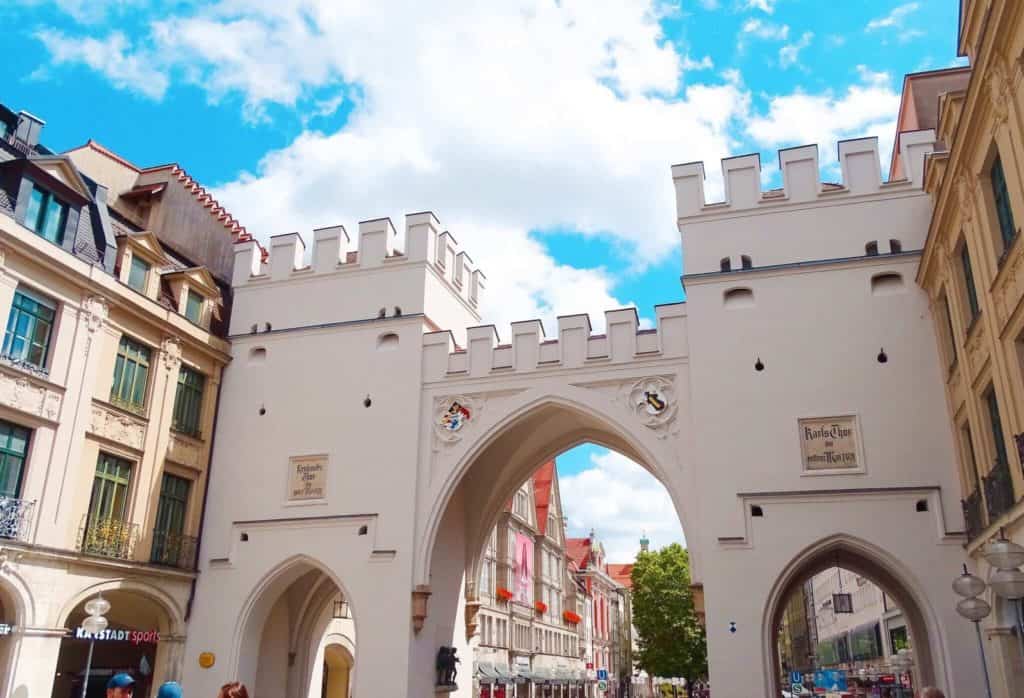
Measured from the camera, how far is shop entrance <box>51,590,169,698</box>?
1620 centimetres

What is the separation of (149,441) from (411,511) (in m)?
5.06

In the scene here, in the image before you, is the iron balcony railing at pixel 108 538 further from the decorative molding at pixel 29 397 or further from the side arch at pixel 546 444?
the side arch at pixel 546 444

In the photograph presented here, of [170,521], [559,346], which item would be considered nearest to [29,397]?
[170,521]

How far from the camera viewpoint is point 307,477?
58.1ft

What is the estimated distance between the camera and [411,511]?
1680 centimetres

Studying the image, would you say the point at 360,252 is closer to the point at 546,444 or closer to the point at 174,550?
the point at 546,444

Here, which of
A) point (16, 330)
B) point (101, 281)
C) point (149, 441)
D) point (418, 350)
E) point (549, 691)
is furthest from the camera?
point (549, 691)

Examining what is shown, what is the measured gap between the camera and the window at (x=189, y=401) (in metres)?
17.8

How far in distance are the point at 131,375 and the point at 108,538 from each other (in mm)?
3026

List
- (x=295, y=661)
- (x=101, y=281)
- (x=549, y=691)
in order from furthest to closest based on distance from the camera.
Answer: (x=549, y=691) → (x=295, y=661) → (x=101, y=281)

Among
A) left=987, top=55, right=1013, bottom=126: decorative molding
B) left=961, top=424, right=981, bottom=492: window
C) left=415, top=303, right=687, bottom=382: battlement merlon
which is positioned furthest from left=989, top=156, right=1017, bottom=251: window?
left=415, top=303, right=687, bottom=382: battlement merlon

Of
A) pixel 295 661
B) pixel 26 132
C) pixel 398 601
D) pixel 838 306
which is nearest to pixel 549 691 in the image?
pixel 295 661

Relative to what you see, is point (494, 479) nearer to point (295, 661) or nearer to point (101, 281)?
point (295, 661)

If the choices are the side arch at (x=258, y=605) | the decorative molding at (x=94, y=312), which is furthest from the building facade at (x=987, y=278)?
the decorative molding at (x=94, y=312)
